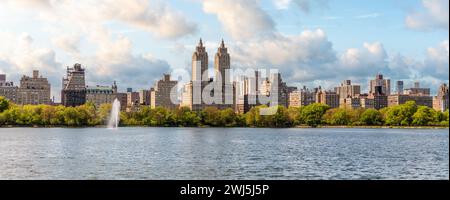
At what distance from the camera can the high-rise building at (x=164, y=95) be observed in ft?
425

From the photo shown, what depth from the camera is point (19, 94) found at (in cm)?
11425

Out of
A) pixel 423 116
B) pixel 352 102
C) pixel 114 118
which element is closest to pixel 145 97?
pixel 114 118

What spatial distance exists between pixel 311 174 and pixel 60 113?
75.2 m

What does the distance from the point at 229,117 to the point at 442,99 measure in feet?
169

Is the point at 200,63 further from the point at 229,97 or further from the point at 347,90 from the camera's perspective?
the point at 347,90

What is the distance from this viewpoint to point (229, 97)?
404 feet

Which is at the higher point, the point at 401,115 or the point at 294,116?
the point at 401,115
